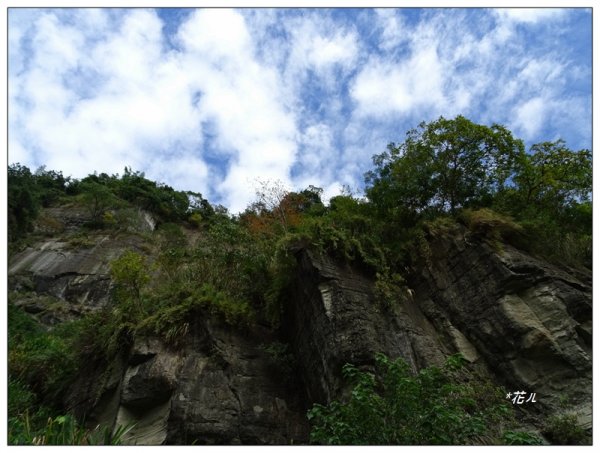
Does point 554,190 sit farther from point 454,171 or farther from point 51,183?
point 51,183

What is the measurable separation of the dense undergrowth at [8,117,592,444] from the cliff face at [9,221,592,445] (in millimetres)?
465

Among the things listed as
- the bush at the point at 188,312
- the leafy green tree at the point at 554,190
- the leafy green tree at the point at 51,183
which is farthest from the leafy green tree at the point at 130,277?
the leafy green tree at the point at 51,183

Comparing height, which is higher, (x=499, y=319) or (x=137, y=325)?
(x=137, y=325)

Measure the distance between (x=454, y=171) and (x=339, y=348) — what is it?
25.7ft

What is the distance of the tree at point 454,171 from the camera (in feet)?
46.6

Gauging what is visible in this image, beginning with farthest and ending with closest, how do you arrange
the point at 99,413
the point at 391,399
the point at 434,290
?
1. the point at 434,290
2. the point at 99,413
3. the point at 391,399

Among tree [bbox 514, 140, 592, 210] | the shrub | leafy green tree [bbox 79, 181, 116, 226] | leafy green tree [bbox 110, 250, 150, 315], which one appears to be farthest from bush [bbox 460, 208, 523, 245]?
leafy green tree [bbox 79, 181, 116, 226]

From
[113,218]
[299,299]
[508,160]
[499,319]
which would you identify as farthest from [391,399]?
[113,218]

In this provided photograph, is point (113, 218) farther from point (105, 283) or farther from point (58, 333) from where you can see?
point (58, 333)

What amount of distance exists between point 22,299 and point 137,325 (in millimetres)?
14006

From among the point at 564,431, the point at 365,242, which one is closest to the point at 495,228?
the point at 365,242

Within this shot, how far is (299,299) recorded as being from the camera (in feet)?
40.8

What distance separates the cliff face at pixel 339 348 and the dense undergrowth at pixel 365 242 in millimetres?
465

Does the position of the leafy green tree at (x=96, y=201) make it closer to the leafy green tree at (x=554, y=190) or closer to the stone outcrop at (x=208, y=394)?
the stone outcrop at (x=208, y=394)
